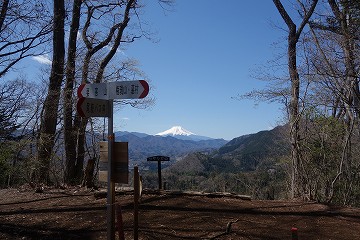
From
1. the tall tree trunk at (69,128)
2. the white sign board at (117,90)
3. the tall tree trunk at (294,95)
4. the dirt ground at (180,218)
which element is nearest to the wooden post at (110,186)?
the white sign board at (117,90)

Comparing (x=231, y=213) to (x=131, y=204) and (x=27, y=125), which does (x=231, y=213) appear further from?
(x=27, y=125)

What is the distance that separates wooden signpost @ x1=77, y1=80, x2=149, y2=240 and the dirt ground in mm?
Result: 1332

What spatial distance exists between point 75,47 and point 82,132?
2.95m

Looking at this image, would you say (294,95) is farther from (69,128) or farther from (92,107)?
(92,107)

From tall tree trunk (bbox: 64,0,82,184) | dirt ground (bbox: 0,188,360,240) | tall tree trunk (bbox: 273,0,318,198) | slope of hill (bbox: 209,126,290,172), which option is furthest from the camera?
slope of hill (bbox: 209,126,290,172)

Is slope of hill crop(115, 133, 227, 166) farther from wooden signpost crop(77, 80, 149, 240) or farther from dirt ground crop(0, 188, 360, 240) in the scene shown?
dirt ground crop(0, 188, 360, 240)

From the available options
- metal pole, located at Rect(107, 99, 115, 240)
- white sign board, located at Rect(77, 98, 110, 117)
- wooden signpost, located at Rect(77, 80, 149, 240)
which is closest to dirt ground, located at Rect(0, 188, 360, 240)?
metal pole, located at Rect(107, 99, 115, 240)

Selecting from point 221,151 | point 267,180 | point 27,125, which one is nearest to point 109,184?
point 27,125

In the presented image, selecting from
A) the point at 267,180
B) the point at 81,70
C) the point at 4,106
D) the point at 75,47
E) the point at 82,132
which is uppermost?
the point at 75,47

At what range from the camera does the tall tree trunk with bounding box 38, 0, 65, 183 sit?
10.1m

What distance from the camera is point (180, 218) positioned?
6008 millimetres

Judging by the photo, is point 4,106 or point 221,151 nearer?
point 4,106

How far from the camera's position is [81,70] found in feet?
35.7

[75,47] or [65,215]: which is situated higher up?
[75,47]
